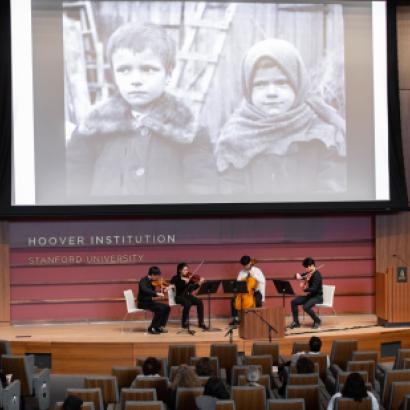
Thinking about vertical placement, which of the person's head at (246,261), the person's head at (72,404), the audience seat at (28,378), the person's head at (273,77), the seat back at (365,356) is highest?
the person's head at (273,77)

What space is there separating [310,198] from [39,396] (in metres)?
5.88

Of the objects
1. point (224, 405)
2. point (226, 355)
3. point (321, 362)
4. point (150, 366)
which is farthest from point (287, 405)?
point (226, 355)

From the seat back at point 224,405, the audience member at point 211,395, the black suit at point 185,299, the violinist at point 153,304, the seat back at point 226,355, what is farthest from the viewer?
the black suit at point 185,299

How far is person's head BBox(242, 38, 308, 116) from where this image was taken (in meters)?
13.3

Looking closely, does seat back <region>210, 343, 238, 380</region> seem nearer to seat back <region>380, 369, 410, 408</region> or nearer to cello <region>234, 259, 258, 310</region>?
seat back <region>380, 369, 410, 408</region>

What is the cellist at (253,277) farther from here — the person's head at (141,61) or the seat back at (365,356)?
the seat back at (365,356)

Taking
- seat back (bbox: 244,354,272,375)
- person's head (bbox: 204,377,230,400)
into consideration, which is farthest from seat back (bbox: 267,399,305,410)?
seat back (bbox: 244,354,272,375)

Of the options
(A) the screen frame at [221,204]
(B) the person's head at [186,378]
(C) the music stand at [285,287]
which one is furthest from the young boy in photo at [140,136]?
(B) the person's head at [186,378]

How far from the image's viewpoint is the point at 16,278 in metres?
13.3

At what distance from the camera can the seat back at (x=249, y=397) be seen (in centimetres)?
718

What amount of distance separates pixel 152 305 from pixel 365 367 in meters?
4.44

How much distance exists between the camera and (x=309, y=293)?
1266 centimetres

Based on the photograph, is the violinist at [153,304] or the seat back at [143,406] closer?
the seat back at [143,406]

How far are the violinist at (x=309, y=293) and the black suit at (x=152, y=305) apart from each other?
1974 mm
